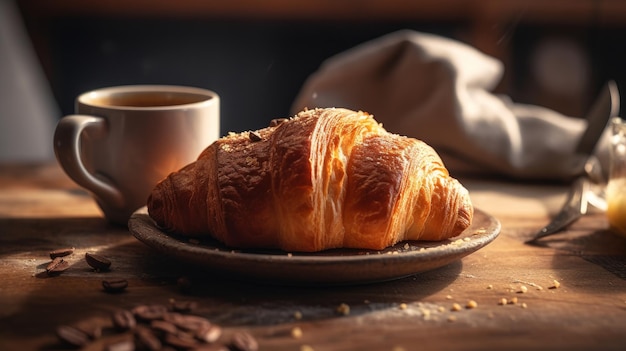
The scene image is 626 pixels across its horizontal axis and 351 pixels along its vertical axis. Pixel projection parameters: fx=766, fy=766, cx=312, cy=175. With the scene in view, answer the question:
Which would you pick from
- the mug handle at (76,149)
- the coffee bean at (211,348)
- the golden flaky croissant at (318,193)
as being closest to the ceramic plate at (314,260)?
the golden flaky croissant at (318,193)

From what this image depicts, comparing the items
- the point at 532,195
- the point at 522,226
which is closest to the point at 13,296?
the point at 522,226

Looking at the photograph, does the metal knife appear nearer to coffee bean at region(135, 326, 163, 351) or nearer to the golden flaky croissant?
the golden flaky croissant

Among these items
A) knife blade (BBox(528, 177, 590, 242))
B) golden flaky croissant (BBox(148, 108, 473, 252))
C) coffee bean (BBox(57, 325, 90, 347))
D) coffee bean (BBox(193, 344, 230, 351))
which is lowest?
knife blade (BBox(528, 177, 590, 242))

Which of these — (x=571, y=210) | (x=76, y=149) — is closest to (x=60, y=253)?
(x=76, y=149)

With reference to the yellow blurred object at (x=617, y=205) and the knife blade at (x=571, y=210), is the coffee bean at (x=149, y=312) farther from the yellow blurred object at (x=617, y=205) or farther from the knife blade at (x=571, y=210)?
the yellow blurred object at (x=617, y=205)

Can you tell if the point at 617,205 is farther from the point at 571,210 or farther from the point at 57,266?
the point at 57,266

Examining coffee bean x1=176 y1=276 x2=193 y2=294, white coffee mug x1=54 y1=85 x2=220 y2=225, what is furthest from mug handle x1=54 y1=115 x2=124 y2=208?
coffee bean x1=176 y1=276 x2=193 y2=294

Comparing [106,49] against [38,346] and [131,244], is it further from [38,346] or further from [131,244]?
[38,346]
